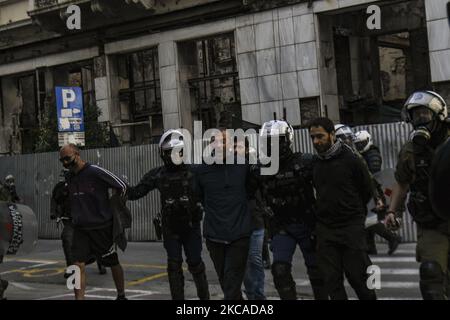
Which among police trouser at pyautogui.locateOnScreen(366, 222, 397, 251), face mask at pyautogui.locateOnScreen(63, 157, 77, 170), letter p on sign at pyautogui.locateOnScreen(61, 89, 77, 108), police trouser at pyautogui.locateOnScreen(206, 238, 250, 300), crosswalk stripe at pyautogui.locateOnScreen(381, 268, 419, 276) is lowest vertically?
crosswalk stripe at pyautogui.locateOnScreen(381, 268, 419, 276)

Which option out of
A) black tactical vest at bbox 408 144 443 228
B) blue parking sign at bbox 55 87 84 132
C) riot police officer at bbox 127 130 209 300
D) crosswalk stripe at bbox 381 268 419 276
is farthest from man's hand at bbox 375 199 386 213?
blue parking sign at bbox 55 87 84 132

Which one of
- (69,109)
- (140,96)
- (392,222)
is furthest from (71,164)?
(140,96)

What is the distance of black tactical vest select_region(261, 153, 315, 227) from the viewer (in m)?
6.22

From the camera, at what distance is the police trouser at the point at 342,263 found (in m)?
5.70

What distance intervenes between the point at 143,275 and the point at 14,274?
8.16 ft

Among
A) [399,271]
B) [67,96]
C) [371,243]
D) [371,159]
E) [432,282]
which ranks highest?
[67,96]

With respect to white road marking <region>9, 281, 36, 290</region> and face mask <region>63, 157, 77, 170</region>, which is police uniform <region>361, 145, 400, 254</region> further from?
white road marking <region>9, 281, 36, 290</region>

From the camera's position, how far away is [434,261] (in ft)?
17.3

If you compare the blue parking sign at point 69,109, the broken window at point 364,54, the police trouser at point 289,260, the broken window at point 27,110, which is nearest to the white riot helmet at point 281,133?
the police trouser at point 289,260

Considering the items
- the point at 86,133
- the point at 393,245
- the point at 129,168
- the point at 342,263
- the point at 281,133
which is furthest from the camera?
the point at 86,133

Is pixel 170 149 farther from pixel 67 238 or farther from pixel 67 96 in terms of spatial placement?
pixel 67 96

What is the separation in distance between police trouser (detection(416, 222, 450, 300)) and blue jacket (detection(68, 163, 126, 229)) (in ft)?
11.6

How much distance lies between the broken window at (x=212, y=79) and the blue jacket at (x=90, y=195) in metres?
12.2

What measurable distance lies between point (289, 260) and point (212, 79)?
1404 cm
